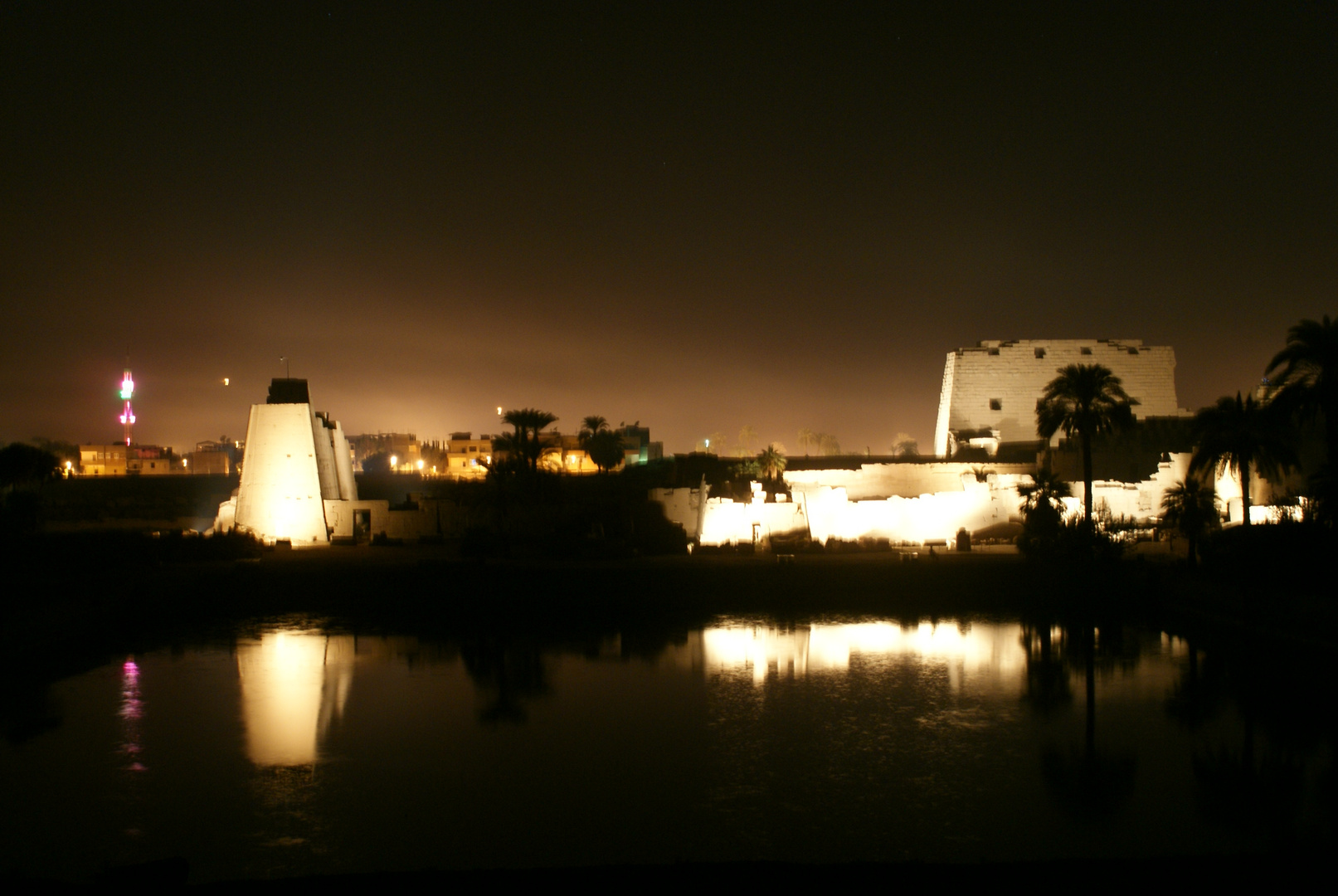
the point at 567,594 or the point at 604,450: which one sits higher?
the point at 604,450

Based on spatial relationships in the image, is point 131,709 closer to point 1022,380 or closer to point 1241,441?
point 1241,441

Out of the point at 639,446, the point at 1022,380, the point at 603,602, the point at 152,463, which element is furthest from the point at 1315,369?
the point at 152,463

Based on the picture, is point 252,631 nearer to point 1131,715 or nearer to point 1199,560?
point 1131,715

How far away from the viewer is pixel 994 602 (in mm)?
20422

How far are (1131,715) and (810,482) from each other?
19.3 metres

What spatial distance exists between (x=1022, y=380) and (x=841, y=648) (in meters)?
26.6

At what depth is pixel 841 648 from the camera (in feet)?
54.1

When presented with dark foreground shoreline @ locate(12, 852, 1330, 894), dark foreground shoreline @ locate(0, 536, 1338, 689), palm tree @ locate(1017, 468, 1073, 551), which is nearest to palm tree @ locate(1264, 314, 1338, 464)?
dark foreground shoreline @ locate(0, 536, 1338, 689)

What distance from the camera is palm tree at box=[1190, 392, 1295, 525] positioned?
65.6 ft

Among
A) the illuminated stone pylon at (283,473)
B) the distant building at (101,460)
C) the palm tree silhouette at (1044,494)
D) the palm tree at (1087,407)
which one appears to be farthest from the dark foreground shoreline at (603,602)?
the distant building at (101,460)

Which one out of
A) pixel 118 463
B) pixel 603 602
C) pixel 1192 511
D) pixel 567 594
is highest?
pixel 118 463

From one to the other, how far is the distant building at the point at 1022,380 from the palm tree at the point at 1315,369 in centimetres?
1905

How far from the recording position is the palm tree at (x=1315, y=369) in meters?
17.9

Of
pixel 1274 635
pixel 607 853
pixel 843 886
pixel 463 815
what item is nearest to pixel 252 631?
pixel 463 815
